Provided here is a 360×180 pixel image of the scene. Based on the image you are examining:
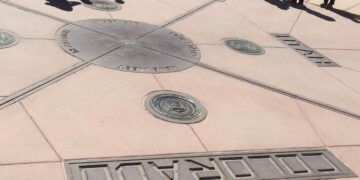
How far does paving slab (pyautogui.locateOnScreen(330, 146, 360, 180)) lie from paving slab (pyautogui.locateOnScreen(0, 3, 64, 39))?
4.54 m

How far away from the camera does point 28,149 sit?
13.4 feet

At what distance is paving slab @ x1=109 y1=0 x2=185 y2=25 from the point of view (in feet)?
26.9

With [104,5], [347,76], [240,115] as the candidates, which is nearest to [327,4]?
[347,76]

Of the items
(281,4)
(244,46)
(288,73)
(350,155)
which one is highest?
(281,4)

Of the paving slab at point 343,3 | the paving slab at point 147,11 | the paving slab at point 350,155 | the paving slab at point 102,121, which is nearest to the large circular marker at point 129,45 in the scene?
the paving slab at point 147,11

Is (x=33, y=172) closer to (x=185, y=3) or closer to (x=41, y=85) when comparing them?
(x=41, y=85)

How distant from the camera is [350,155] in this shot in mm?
5074

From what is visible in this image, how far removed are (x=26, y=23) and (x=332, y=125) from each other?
5.01m

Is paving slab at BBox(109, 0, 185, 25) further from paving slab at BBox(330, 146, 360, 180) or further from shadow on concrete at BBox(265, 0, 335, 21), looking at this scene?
paving slab at BBox(330, 146, 360, 180)

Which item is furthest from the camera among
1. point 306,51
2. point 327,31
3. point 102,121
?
point 327,31

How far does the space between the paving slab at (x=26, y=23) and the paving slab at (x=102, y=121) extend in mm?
1482

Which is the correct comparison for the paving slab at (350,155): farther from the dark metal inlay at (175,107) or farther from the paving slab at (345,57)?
the paving slab at (345,57)

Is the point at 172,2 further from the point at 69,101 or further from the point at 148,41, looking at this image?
the point at 69,101

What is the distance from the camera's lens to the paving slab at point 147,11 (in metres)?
8.21
